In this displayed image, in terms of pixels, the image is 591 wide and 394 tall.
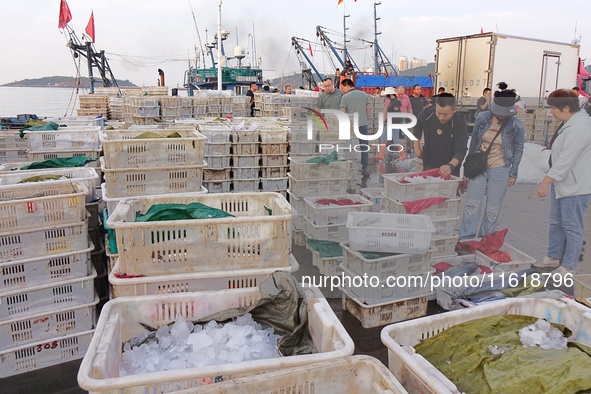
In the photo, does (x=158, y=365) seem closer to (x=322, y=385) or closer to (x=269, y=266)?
(x=322, y=385)

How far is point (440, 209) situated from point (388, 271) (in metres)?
0.93

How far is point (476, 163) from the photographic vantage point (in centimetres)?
469

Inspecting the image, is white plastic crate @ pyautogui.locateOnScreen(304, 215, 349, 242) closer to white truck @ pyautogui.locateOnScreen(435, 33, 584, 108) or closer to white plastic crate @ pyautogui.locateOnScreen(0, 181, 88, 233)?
white plastic crate @ pyautogui.locateOnScreen(0, 181, 88, 233)

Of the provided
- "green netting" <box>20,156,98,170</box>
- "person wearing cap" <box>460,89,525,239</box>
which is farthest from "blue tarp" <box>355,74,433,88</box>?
"person wearing cap" <box>460,89,525,239</box>

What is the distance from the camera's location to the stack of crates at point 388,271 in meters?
4.20

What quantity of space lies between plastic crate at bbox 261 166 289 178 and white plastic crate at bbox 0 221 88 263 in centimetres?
401

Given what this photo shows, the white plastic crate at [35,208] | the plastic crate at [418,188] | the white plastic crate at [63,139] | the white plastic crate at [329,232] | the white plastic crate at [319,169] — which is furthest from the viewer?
the white plastic crate at [63,139]

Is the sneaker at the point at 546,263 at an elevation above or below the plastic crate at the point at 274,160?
below

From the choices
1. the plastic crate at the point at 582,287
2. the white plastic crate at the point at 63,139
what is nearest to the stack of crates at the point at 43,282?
the white plastic crate at the point at 63,139

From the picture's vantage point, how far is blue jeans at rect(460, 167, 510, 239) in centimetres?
457

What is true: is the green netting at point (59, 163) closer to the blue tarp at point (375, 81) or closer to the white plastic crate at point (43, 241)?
the white plastic crate at point (43, 241)

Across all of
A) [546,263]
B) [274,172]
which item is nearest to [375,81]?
[274,172]

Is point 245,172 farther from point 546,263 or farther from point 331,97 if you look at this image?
point 546,263

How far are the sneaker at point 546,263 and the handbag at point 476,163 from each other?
3.39 ft
